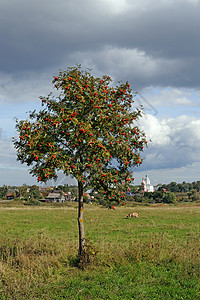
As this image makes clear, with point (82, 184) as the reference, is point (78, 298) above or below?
below

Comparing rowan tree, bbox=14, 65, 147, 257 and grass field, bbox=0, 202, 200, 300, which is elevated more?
rowan tree, bbox=14, 65, 147, 257

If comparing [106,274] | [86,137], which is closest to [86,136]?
[86,137]

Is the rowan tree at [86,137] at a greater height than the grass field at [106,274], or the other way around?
the rowan tree at [86,137]

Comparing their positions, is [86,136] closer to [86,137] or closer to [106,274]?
[86,137]

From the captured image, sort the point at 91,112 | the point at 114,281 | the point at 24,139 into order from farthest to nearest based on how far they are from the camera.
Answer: the point at 91,112 < the point at 24,139 < the point at 114,281

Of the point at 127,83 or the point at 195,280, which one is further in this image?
the point at 127,83

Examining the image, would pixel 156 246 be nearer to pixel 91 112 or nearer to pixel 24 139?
pixel 91 112

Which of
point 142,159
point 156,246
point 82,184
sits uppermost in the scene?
point 142,159

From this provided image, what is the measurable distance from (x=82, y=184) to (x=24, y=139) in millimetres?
3188

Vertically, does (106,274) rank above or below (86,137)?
below

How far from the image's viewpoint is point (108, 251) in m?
12.6

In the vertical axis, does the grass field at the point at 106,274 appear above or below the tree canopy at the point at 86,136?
below

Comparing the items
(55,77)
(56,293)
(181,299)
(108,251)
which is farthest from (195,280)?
(55,77)

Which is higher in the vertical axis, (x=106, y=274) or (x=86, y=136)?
(x=86, y=136)
